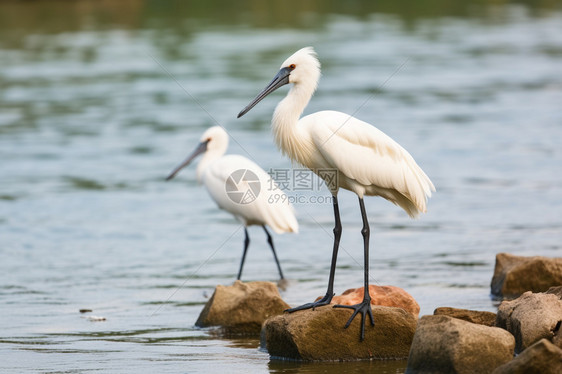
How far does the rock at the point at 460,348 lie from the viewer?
22.1 feet

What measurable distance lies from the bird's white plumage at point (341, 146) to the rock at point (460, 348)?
1.82m

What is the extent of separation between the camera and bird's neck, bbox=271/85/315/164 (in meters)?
8.33

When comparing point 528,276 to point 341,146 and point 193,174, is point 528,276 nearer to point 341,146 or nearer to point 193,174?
point 341,146

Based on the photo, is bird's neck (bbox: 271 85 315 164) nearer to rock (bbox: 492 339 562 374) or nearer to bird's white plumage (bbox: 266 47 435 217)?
bird's white plumage (bbox: 266 47 435 217)

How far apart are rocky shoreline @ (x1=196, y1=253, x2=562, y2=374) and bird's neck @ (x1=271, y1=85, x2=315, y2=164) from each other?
1365 millimetres

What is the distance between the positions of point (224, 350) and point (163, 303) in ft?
7.21

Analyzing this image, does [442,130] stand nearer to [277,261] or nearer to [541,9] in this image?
[277,261]

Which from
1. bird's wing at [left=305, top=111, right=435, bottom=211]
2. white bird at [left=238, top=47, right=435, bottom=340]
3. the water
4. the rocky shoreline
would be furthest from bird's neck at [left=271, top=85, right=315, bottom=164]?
the water

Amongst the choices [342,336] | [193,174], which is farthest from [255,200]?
[193,174]

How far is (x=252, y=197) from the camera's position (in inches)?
460

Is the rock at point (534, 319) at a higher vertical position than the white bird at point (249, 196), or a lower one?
higher

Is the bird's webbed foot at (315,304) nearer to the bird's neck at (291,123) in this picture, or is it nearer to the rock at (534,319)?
the bird's neck at (291,123)

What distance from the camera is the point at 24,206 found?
50.9ft

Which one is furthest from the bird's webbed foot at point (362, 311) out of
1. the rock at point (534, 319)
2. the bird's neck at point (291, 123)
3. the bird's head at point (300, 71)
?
the bird's head at point (300, 71)
